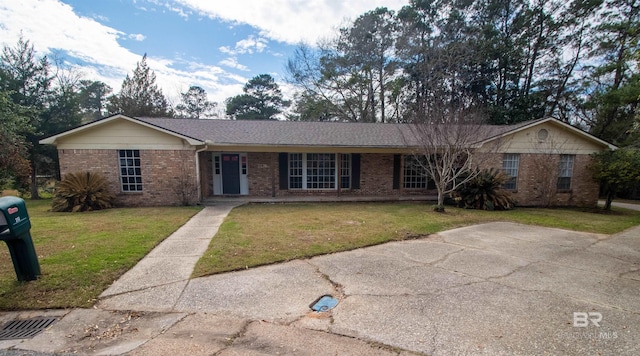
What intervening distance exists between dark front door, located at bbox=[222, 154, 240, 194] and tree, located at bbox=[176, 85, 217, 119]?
28.4 meters

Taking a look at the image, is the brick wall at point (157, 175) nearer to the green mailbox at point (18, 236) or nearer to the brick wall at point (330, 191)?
the brick wall at point (330, 191)

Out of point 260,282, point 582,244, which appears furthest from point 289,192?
point 582,244

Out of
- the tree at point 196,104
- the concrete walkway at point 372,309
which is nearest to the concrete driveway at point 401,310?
the concrete walkway at point 372,309

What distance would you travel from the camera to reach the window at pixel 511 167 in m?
12.0

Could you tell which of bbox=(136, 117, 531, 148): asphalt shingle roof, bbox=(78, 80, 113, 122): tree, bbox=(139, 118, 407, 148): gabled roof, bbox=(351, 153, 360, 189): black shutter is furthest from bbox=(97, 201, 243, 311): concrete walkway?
bbox=(78, 80, 113, 122): tree

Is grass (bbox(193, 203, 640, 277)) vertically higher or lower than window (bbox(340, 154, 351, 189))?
lower

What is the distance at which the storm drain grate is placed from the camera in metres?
2.75

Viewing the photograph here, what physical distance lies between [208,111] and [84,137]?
30.6 m

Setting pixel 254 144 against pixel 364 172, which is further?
pixel 364 172

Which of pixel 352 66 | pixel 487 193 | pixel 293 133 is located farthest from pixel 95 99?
pixel 487 193

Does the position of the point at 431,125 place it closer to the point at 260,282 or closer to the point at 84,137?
the point at 260,282

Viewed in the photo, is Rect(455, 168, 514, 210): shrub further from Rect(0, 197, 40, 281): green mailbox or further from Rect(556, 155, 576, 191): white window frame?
Rect(0, 197, 40, 281): green mailbox

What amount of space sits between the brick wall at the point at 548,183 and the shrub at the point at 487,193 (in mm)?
1295

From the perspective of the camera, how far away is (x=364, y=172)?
12.9 m
